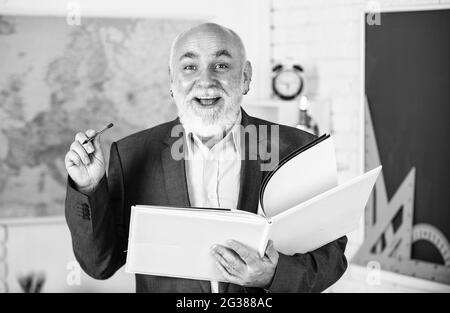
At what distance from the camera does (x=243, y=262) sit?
3.56 ft

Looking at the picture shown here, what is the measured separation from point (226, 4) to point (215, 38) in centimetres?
147

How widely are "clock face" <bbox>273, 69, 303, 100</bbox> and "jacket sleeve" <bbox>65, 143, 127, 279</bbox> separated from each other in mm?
1377

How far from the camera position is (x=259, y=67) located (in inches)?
106

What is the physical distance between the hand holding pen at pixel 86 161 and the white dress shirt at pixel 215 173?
9.7 inches

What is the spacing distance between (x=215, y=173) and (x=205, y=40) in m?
0.31

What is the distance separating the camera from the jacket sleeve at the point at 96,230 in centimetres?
117

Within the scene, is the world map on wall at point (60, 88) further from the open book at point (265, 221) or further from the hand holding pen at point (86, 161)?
the open book at point (265, 221)

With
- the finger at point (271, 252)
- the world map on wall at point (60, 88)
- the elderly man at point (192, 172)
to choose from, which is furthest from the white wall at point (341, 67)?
the finger at point (271, 252)

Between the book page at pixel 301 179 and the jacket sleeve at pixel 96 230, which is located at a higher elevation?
the book page at pixel 301 179

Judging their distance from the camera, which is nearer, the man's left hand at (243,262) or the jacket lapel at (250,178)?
the man's left hand at (243,262)

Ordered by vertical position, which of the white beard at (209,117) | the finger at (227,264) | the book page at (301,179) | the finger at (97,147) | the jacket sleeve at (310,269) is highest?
the white beard at (209,117)

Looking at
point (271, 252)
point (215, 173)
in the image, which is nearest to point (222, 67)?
point (215, 173)

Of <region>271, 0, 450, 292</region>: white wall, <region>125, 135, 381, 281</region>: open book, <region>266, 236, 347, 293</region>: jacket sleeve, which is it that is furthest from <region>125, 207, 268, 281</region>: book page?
<region>271, 0, 450, 292</region>: white wall

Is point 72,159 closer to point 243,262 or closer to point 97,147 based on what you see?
point 97,147
